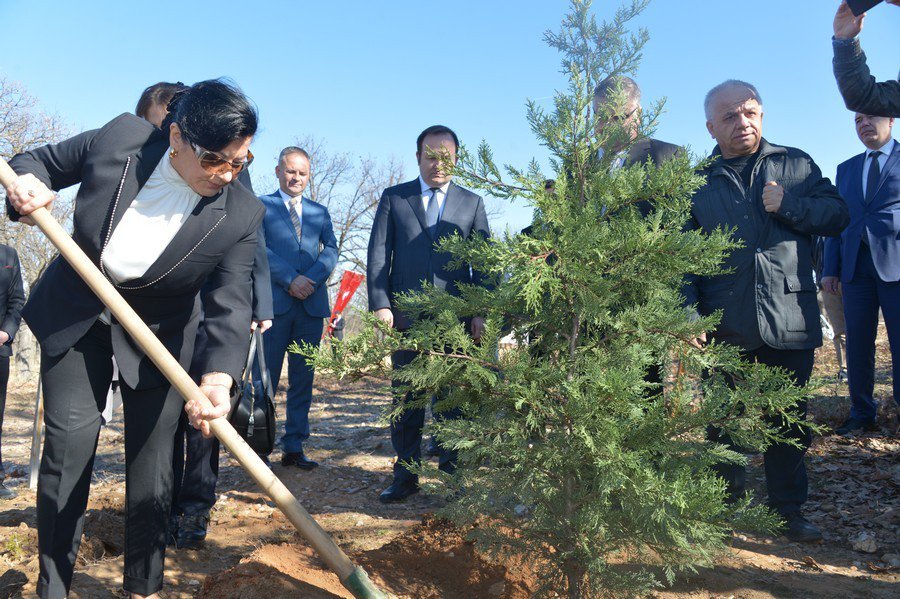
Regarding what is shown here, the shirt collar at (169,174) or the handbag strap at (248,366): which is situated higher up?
the shirt collar at (169,174)

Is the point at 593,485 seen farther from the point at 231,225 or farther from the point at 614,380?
the point at 231,225

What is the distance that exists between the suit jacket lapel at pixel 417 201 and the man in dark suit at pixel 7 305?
12.8 ft

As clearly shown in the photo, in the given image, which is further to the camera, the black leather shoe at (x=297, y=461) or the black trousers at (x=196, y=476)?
the black leather shoe at (x=297, y=461)

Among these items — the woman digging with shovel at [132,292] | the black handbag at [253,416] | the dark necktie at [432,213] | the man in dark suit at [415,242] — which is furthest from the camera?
the dark necktie at [432,213]

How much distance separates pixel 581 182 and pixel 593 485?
122 centimetres

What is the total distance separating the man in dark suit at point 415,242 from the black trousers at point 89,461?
7.21 ft

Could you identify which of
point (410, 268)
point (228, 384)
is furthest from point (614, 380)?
point (410, 268)

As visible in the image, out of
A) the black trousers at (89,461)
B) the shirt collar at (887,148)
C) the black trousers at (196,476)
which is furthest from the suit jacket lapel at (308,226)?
the shirt collar at (887,148)

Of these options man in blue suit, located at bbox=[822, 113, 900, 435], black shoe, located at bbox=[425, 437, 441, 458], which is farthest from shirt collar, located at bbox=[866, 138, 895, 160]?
black shoe, located at bbox=[425, 437, 441, 458]

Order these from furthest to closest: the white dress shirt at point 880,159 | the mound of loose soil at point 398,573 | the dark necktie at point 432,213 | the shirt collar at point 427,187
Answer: the white dress shirt at point 880,159 → the shirt collar at point 427,187 → the dark necktie at point 432,213 → the mound of loose soil at point 398,573

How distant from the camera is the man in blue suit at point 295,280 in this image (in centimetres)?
597

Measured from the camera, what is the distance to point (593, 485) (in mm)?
2656

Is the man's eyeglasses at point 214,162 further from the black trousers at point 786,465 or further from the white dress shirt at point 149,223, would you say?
the black trousers at point 786,465

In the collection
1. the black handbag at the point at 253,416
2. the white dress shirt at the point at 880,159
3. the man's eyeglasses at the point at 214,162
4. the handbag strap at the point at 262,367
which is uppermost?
the white dress shirt at the point at 880,159
